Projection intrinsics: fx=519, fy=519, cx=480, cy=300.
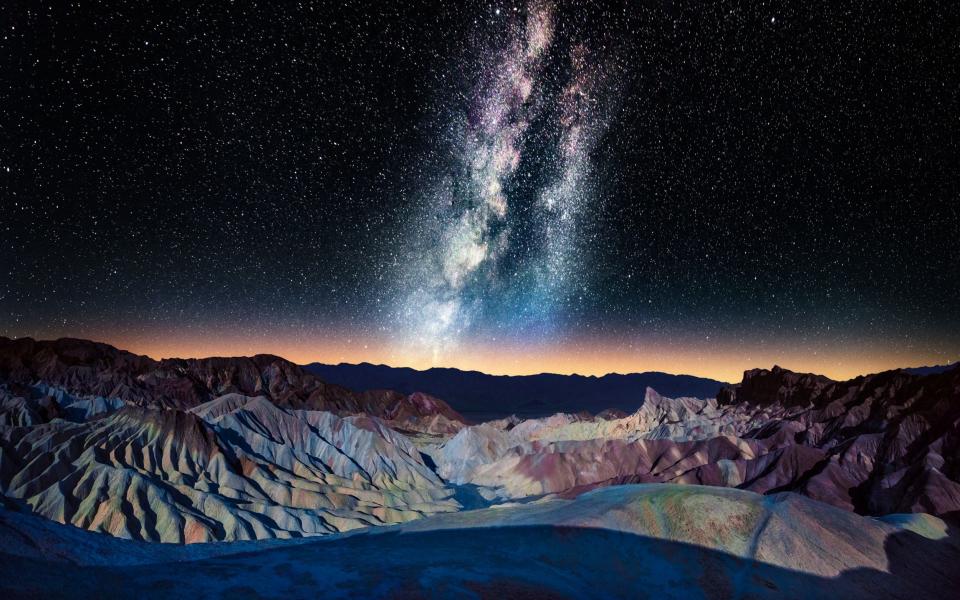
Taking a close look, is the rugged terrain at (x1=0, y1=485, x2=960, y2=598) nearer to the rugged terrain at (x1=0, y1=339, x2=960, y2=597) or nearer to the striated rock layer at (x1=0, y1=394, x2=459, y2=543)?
the rugged terrain at (x1=0, y1=339, x2=960, y2=597)

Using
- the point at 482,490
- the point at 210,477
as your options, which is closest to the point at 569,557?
the point at 210,477

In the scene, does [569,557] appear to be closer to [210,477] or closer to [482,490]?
[210,477]

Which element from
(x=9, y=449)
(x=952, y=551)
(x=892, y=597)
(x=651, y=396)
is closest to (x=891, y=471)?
(x=952, y=551)

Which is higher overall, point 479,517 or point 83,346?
point 83,346

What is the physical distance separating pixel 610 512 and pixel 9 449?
297 ft

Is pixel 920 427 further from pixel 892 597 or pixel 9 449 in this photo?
pixel 9 449

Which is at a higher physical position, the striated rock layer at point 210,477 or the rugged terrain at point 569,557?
the rugged terrain at point 569,557

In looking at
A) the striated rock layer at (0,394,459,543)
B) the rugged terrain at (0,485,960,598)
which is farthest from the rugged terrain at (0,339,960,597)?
the striated rock layer at (0,394,459,543)

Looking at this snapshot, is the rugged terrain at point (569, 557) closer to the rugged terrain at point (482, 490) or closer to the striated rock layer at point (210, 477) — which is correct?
the rugged terrain at point (482, 490)

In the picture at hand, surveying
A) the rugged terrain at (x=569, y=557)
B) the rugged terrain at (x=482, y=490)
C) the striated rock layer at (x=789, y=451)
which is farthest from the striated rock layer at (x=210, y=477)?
the rugged terrain at (x=569, y=557)

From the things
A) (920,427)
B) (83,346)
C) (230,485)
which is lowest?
(230,485)

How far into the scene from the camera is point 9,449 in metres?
74.4

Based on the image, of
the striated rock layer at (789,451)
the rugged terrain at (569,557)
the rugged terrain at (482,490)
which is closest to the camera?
the rugged terrain at (569,557)

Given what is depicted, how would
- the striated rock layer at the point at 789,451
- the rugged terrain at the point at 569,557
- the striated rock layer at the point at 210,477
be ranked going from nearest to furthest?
the rugged terrain at the point at 569,557, the striated rock layer at the point at 789,451, the striated rock layer at the point at 210,477
